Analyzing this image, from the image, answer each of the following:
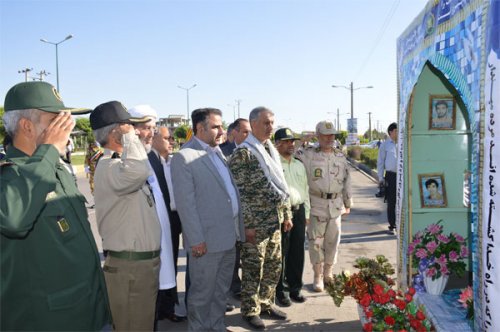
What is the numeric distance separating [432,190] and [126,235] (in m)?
3.41

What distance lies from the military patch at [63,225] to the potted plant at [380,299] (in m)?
2.30

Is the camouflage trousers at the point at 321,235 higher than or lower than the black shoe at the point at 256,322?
higher

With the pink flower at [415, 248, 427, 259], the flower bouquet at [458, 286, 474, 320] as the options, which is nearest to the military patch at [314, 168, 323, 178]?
the pink flower at [415, 248, 427, 259]

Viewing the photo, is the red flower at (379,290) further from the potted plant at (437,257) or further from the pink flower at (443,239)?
the pink flower at (443,239)

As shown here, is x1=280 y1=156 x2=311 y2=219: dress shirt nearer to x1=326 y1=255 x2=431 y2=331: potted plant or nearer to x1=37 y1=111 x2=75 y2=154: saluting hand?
x1=326 y1=255 x2=431 y2=331: potted plant

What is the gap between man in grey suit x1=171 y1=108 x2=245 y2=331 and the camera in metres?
3.54

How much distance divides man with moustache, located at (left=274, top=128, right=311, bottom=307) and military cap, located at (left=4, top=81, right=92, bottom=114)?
3220 millimetres

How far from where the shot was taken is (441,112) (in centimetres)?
470

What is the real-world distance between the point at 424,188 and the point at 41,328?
13.1 ft

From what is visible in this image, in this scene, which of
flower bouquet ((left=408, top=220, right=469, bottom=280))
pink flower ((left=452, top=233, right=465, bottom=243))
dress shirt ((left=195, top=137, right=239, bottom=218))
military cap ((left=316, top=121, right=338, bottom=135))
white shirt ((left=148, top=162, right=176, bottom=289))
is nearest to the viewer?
white shirt ((left=148, top=162, right=176, bottom=289))

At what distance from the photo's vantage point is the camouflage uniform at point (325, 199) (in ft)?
17.2

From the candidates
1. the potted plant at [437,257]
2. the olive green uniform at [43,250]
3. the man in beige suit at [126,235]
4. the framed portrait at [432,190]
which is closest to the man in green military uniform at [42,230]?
the olive green uniform at [43,250]

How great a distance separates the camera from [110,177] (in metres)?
2.61

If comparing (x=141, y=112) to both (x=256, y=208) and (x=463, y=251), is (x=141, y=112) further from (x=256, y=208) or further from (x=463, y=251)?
(x=463, y=251)
